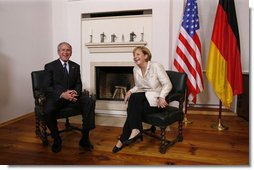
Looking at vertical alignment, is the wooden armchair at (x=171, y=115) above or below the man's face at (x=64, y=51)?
below

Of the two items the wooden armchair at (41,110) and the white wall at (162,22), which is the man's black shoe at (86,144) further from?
the white wall at (162,22)

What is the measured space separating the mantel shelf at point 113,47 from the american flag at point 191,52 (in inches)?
26.2

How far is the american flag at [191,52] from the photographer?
326 cm

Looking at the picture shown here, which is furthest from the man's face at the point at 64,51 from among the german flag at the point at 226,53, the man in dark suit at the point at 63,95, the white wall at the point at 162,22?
the german flag at the point at 226,53

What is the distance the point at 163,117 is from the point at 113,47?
190 cm

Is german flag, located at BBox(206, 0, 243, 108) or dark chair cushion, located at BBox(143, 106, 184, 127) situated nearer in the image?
dark chair cushion, located at BBox(143, 106, 184, 127)

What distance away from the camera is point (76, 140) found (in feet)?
8.86

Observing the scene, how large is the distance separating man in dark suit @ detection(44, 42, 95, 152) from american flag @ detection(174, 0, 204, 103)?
1.43m

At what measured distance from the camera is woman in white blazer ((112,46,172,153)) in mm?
2346

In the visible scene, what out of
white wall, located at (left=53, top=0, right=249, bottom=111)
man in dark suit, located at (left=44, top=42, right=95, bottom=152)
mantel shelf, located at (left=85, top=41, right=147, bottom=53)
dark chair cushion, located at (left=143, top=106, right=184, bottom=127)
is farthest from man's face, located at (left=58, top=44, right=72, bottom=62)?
white wall, located at (left=53, top=0, right=249, bottom=111)

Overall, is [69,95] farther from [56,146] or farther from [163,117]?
[163,117]

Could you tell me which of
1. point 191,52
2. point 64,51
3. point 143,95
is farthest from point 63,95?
point 191,52

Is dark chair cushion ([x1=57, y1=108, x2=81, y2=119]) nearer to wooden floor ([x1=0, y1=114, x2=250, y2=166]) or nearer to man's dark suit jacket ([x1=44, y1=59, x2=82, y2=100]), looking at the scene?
man's dark suit jacket ([x1=44, y1=59, x2=82, y2=100])

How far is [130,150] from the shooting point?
2.41m
